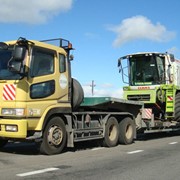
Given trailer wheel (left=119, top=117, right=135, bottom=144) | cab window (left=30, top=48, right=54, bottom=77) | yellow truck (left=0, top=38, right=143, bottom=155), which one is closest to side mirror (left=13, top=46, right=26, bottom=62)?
yellow truck (left=0, top=38, right=143, bottom=155)

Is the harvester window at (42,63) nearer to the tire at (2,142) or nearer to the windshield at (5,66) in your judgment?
the windshield at (5,66)

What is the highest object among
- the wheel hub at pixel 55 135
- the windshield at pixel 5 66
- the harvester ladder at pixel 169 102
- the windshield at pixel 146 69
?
the windshield at pixel 146 69

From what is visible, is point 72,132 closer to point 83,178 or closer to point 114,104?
point 114,104

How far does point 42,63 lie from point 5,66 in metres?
1.00

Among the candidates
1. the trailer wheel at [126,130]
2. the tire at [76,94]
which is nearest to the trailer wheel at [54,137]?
the tire at [76,94]

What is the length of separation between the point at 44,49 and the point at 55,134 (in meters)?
2.38

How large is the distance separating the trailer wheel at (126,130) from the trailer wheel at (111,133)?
37cm

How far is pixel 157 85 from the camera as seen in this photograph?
61.6ft

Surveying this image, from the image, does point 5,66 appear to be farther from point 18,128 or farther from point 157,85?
point 157,85

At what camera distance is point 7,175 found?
8.16 metres

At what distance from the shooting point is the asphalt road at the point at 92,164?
841 centimetres

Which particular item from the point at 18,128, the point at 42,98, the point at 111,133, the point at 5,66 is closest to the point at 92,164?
the point at 18,128

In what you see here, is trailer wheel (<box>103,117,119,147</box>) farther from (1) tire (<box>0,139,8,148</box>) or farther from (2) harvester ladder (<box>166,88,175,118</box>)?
(2) harvester ladder (<box>166,88,175,118</box>)

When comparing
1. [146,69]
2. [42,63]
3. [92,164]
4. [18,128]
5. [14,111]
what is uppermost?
[146,69]
